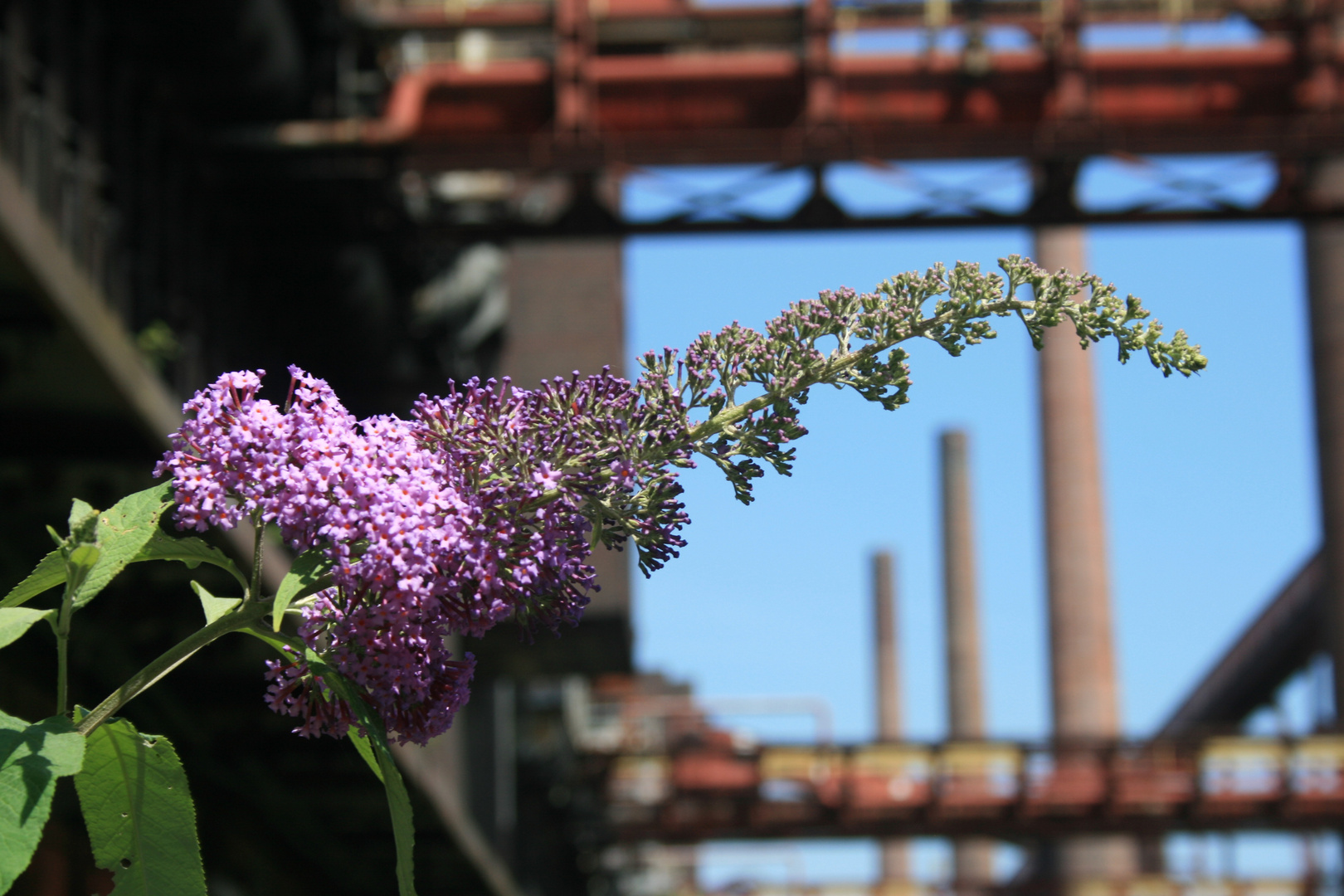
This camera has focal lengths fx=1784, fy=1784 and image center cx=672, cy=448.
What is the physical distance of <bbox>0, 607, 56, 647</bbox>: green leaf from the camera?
151 cm

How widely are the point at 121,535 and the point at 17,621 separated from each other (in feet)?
0.39

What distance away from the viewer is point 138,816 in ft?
5.23

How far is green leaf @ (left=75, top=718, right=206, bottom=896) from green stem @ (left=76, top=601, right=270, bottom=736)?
49mm

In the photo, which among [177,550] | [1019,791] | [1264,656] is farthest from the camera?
[1264,656]

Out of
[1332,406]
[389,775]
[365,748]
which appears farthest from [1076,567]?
[389,775]

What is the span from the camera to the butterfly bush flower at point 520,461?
5.38 ft

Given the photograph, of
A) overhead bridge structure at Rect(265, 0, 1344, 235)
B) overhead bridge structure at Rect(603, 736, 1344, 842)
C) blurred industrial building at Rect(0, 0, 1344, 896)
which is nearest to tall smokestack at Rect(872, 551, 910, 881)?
overhead bridge structure at Rect(603, 736, 1344, 842)

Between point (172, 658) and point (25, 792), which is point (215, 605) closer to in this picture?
point (172, 658)

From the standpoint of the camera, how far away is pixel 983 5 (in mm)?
15391

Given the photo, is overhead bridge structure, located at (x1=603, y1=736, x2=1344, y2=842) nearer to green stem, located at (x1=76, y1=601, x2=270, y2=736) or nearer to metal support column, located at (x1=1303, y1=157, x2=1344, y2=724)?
metal support column, located at (x1=1303, y1=157, x2=1344, y2=724)

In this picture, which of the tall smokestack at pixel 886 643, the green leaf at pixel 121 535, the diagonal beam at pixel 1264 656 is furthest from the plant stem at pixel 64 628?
the tall smokestack at pixel 886 643

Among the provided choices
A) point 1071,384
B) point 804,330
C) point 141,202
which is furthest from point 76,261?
point 1071,384

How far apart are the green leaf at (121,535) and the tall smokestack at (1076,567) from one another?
36.3 metres

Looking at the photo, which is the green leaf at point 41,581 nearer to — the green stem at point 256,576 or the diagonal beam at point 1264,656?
the green stem at point 256,576
